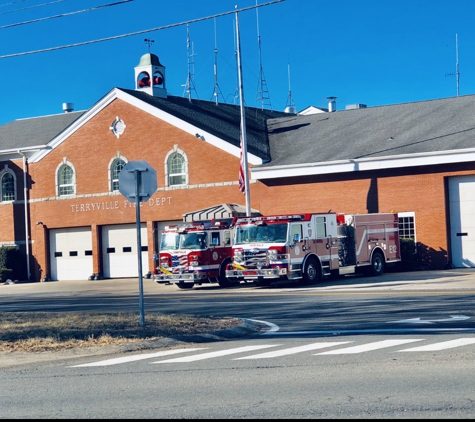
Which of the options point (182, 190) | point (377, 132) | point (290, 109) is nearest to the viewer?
point (377, 132)

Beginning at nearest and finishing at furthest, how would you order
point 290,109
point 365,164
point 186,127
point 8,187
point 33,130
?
point 365,164
point 186,127
point 8,187
point 33,130
point 290,109

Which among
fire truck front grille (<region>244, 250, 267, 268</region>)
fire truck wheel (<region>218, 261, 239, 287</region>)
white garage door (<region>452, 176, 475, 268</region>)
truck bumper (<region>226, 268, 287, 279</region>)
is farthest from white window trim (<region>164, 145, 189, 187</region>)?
white garage door (<region>452, 176, 475, 268</region>)

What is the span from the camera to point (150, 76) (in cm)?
4319

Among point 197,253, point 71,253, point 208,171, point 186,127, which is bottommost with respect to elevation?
point 197,253

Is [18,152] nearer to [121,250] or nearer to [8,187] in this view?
[8,187]

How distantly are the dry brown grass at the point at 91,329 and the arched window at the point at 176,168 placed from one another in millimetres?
22101

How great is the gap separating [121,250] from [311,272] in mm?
15029

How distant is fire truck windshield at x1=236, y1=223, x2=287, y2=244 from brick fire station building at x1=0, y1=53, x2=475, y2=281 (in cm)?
741

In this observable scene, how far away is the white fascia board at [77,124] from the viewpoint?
41.5m

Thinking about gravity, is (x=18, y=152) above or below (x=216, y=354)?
above

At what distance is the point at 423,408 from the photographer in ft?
25.8

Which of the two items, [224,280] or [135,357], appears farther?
[224,280]

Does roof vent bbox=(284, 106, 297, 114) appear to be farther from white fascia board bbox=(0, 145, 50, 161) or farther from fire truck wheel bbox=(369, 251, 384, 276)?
fire truck wheel bbox=(369, 251, 384, 276)

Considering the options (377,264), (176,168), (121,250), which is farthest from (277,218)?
(121,250)
